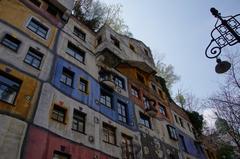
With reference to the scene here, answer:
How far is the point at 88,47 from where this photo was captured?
1680cm

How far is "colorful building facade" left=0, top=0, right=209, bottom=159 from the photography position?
9080 mm

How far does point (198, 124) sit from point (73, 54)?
20.6 meters

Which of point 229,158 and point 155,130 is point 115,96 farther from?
point 229,158

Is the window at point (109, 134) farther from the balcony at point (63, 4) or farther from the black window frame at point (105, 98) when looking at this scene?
the balcony at point (63, 4)

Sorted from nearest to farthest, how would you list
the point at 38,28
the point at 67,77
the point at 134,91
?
the point at 67,77
the point at 38,28
the point at 134,91

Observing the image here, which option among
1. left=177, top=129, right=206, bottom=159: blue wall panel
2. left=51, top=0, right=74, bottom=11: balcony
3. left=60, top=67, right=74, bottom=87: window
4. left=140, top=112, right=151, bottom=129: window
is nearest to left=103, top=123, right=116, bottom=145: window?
left=60, top=67, right=74, bottom=87: window

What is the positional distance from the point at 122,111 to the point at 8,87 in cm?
846

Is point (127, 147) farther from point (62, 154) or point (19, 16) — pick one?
point (19, 16)

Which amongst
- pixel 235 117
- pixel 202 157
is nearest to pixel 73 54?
pixel 235 117

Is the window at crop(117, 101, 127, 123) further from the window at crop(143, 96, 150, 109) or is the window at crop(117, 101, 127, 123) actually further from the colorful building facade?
the window at crop(143, 96, 150, 109)

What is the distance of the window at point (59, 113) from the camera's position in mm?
10478

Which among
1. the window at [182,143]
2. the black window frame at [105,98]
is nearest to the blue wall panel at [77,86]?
the black window frame at [105,98]

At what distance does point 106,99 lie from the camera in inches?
585

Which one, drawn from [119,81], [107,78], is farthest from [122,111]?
[119,81]
